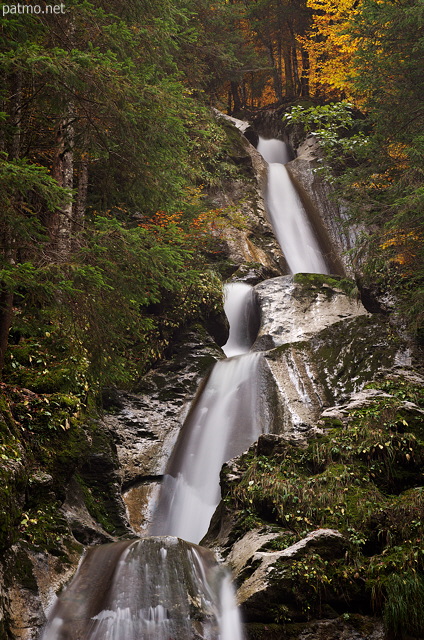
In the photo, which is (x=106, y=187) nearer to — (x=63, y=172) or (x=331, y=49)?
(x=63, y=172)

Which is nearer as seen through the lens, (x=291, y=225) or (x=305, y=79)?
(x=291, y=225)

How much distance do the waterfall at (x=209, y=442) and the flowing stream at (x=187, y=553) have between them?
0.02 m

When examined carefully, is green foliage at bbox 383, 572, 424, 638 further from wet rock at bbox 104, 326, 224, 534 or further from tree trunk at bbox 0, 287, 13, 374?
tree trunk at bbox 0, 287, 13, 374

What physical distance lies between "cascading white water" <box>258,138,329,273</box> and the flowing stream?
12.3 feet

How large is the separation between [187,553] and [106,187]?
6.55 m

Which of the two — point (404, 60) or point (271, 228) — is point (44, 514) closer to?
point (404, 60)

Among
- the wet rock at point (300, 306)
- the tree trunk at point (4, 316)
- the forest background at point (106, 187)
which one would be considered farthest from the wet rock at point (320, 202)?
the tree trunk at point (4, 316)

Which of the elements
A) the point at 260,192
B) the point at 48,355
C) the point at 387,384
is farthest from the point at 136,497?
the point at 260,192

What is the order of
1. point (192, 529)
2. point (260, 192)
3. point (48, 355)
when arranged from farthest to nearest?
point (260, 192), point (192, 529), point (48, 355)

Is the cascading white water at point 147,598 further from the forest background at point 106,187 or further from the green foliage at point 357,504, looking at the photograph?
the forest background at point 106,187

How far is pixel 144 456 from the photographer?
9.54 metres

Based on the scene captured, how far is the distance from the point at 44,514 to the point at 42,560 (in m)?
0.58

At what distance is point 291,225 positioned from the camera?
728 inches

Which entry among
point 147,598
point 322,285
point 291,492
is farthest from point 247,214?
point 147,598
